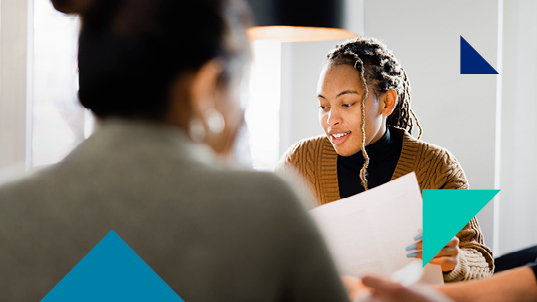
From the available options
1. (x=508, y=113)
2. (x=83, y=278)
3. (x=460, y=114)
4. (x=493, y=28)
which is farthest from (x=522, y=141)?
(x=83, y=278)

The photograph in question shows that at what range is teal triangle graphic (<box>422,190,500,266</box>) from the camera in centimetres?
90

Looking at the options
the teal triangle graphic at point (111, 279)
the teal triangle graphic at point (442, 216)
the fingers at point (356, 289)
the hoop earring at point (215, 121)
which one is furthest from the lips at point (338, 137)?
→ the teal triangle graphic at point (111, 279)

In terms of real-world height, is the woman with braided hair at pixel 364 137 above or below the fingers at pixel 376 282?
above

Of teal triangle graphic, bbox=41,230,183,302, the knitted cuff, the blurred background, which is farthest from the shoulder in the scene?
teal triangle graphic, bbox=41,230,183,302

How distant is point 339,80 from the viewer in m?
1.30

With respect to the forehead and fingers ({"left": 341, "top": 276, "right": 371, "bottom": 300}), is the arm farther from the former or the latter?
the forehead

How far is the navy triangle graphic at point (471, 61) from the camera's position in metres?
2.01

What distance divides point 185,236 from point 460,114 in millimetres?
2033

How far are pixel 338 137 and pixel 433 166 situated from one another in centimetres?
30

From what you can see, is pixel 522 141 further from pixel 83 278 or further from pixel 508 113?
pixel 83 278

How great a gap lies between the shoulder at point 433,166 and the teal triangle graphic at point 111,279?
1063mm

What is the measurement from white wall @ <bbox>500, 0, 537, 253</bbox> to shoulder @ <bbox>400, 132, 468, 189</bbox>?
98 cm

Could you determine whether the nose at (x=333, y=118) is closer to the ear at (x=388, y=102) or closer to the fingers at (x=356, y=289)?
the ear at (x=388, y=102)

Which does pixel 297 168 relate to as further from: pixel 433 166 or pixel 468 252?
pixel 468 252
